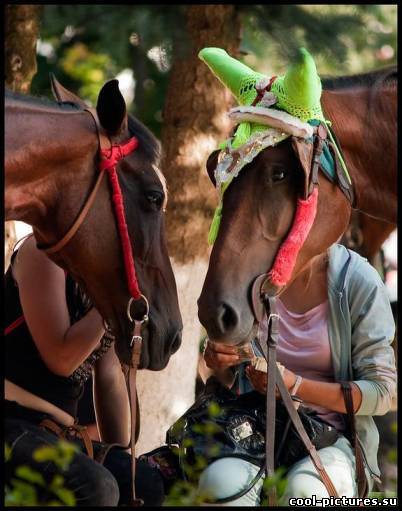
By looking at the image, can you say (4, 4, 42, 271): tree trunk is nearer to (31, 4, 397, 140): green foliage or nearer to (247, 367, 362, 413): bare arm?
(31, 4, 397, 140): green foliage

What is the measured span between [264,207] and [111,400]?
105 centimetres

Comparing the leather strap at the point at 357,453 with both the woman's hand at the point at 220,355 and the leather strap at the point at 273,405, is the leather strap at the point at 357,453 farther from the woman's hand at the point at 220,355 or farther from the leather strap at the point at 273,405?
the woman's hand at the point at 220,355

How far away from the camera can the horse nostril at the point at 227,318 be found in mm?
3582

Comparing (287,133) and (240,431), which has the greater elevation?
(287,133)

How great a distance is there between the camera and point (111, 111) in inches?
148

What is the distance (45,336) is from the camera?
3.77 meters

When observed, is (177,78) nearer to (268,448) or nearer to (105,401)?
(105,401)

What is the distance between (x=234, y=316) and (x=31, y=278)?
797 millimetres

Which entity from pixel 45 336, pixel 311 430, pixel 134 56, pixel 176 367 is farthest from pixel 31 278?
pixel 134 56

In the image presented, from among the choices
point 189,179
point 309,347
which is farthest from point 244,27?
point 309,347

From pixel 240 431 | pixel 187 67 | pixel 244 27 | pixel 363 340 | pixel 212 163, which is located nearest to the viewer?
pixel 240 431

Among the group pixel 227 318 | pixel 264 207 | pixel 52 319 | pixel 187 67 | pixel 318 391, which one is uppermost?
pixel 264 207

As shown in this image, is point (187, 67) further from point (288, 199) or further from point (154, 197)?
point (288, 199)

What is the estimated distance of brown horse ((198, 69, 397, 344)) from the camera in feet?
12.0
